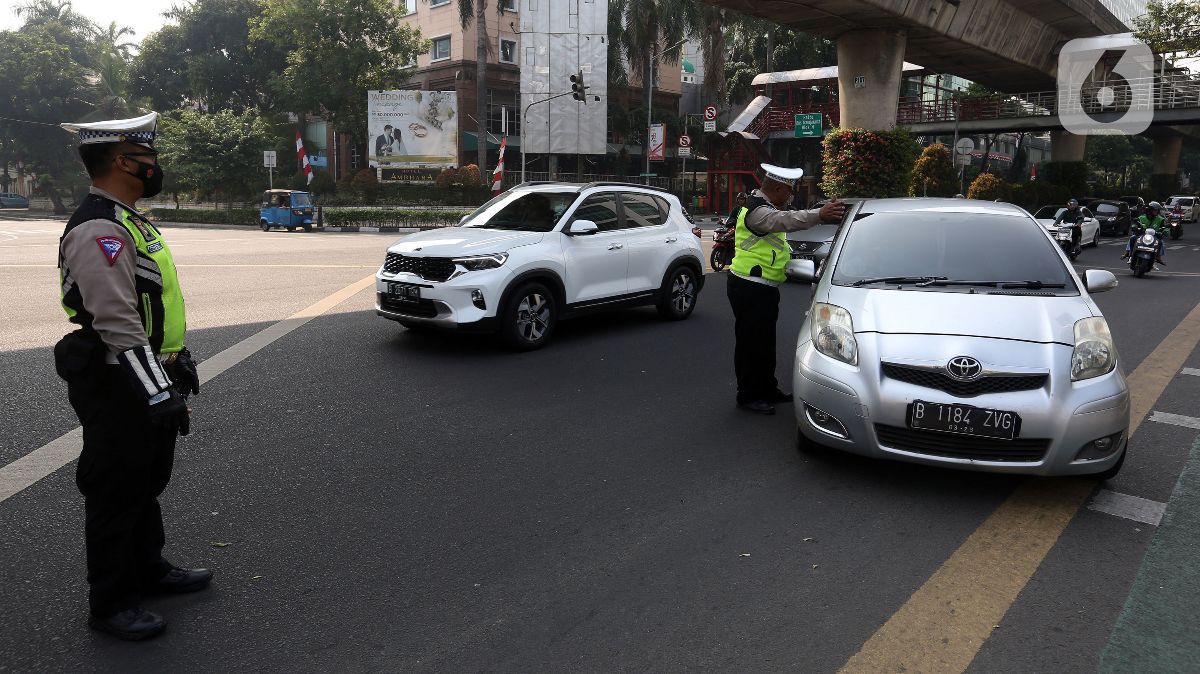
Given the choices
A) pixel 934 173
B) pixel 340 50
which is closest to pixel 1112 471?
pixel 934 173

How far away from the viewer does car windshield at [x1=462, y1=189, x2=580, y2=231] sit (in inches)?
327

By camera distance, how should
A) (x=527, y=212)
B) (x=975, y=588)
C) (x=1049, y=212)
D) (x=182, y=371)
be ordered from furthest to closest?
1. (x=1049, y=212)
2. (x=527, y=212)
3. (x=975, y=588)
4. (x=182, y=371)

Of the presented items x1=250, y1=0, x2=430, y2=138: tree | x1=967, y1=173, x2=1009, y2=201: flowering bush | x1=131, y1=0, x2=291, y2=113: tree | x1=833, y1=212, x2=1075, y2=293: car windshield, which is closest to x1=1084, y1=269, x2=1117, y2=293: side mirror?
x1=833, y1=212, x2=1075, y2=293: car windshield

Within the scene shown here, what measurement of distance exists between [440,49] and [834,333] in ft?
160

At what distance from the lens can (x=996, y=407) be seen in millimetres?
3930

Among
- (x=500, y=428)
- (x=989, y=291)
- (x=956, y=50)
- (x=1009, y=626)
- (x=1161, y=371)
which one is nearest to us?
(x=1009, y=626)

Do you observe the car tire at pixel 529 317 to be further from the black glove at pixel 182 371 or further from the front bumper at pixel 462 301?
the black glove at pixel 182 371

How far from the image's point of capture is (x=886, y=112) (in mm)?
23719

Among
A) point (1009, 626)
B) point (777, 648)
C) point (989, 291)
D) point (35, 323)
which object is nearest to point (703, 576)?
point (777, 648)

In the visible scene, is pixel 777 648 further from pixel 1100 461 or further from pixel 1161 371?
pixel 1161 371

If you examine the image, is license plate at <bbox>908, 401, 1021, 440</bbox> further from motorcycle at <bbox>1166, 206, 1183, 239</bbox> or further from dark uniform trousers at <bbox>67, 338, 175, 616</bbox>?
motorcycle at <bbox>1166, 206, 1183, 239</bbox>

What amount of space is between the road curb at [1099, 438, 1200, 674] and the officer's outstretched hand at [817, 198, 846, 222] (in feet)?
7.75

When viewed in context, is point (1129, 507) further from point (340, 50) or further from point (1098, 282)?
point (340, 50)

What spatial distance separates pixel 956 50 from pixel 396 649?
27606 millimetres
